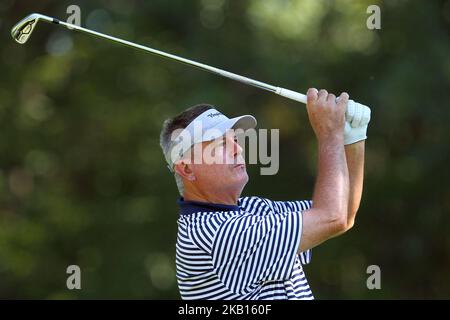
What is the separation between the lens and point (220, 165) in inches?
120

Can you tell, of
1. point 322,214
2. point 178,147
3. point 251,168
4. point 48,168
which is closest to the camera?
point 322,214

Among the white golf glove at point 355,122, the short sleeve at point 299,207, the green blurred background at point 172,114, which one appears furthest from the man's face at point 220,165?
the green blurred background at point 172,114

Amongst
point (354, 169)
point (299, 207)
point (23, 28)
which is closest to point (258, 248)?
point (299, 207)

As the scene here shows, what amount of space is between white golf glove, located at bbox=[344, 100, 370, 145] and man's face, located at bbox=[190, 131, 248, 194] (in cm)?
32

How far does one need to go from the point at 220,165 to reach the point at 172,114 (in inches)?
292

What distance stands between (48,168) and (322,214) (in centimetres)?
884

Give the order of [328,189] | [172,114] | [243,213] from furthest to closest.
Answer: [172,114]
[243,213]
[328,189]

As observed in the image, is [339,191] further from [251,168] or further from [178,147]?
[251,168]

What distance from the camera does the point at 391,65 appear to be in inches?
396

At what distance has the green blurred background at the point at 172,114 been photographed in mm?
10180

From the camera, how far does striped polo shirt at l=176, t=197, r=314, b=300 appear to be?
9.38ft

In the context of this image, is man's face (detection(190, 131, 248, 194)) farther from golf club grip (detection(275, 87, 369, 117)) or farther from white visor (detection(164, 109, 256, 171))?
golf club grip (detection(275, 87, 369, 117))

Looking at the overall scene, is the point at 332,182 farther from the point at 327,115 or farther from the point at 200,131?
the point at 200,131

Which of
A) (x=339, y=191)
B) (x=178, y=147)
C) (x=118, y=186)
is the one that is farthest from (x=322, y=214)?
(x=118, y=186)
